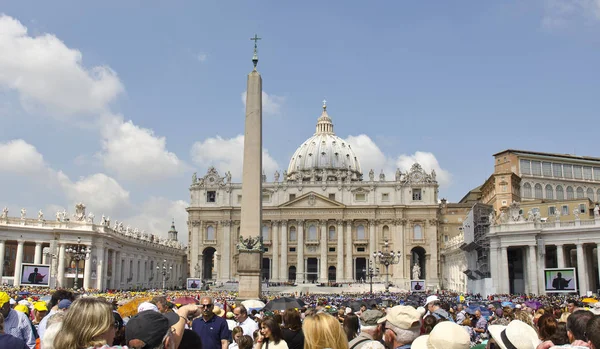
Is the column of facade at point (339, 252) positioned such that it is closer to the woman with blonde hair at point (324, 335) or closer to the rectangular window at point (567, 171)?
the rectangular window at point (567, 171)

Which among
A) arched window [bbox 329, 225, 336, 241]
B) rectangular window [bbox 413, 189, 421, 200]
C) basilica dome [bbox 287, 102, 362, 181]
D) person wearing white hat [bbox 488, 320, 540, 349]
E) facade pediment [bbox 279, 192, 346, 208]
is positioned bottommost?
person wearing white hat [bbox 488, 320, 540, 349]

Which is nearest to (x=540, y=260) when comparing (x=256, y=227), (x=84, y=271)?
(x=256, y=227)

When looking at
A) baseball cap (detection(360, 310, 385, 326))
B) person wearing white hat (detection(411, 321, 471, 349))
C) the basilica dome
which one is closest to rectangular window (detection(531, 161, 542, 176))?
the basilica dome

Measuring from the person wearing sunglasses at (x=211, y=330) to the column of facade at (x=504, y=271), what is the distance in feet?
142

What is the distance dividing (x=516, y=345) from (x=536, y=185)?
2889 inches

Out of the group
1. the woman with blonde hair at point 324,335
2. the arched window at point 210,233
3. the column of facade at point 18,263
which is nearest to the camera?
the woman with blonde hair at point 324,335

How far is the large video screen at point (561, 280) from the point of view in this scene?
38062mm

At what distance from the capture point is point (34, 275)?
45.6 meters

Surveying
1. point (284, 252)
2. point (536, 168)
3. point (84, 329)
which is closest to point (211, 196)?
point (284, 252)

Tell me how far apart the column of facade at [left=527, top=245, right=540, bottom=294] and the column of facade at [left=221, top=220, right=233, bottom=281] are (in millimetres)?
52377

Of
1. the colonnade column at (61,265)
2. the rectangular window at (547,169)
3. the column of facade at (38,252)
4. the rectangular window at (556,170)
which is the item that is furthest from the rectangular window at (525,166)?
the column of facade at (38,252)

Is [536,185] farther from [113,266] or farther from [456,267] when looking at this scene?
[113,266]

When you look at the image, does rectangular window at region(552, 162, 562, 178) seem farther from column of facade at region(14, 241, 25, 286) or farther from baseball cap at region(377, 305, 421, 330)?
baseball cap at region(377, 305, 421, 330)

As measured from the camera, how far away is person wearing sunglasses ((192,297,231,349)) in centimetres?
848
